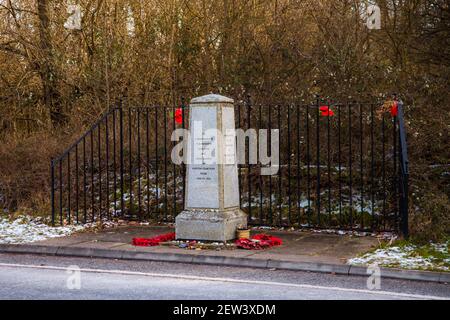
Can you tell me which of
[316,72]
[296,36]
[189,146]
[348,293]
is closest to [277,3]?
[296,36]

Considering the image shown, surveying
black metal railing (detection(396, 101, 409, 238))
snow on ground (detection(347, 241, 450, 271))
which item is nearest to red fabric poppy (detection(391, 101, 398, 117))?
black metal railing (detection(396, 101, 409, 238))

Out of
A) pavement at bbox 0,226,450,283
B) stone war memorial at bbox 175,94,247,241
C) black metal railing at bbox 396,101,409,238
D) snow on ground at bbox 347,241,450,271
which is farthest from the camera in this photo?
stone war memorial at bbox 175,94,247,241

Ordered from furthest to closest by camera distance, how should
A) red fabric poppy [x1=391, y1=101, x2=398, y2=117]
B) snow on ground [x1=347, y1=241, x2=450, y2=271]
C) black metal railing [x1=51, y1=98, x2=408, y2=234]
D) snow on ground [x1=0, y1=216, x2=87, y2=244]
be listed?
black metal railing [x1=51, y1=98, x2=408, y2=234]
snow on ground [x1=0, y1=216, x2=87, y2=244]
red fabric poppy [x1=391, y1=101, x2=398, y2=117]
snow on ground [x1=347, y1=241, x2=450, y2=271]

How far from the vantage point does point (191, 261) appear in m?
10.7

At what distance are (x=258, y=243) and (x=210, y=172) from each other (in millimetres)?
1339

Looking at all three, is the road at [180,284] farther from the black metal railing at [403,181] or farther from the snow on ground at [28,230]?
the black metal railing at [403,181]

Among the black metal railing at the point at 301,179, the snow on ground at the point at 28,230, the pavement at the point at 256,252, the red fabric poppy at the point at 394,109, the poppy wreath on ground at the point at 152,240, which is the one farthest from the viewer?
the black metal railing at the point at 301,179

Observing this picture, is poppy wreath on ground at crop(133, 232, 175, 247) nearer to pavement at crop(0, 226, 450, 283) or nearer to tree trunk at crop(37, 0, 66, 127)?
pavement at crop(0, 226, 450, 283)

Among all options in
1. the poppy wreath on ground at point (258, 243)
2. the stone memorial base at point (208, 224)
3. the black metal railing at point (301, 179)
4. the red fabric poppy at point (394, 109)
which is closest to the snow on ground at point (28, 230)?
the black metal railing at point (301, 179)

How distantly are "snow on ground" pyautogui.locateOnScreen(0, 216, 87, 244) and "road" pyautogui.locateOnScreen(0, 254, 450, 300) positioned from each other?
2.12 meters

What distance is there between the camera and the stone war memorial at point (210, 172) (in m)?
11.6

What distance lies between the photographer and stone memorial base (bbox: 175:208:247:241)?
11.6 metres

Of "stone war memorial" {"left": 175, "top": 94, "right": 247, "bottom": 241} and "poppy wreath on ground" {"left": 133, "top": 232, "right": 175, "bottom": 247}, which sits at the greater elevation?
"stone war memorial" {"left": 175, "top": 94, "right": 247, "bottom": 241}

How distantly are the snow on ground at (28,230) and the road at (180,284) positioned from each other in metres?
2.12
